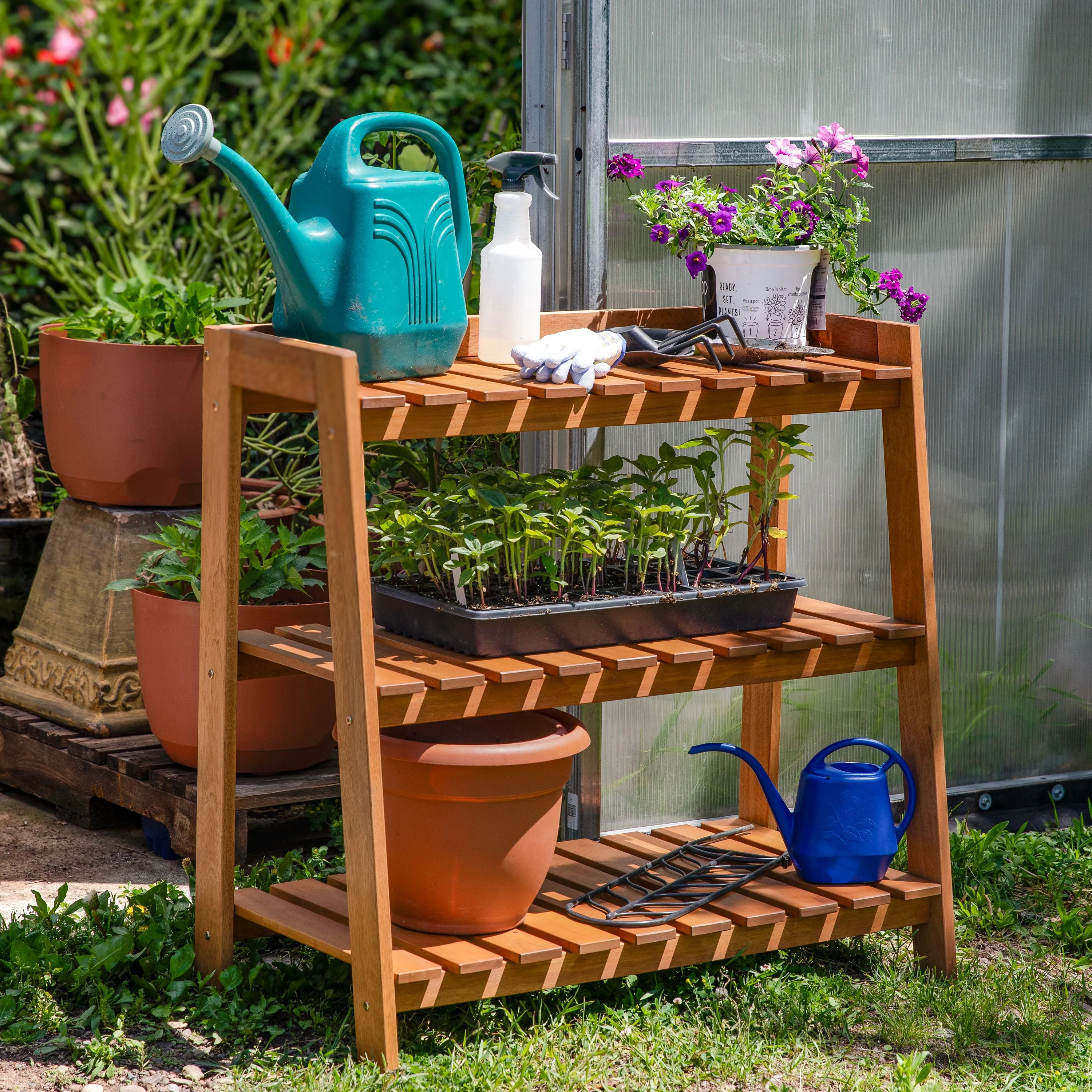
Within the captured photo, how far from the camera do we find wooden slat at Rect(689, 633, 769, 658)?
8.50 ft

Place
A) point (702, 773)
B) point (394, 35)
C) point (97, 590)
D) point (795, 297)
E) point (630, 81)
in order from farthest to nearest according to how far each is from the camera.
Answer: point (394, 35) → point (97, 590) → point (702, 773) → point (630, 81) → point (795, 297)

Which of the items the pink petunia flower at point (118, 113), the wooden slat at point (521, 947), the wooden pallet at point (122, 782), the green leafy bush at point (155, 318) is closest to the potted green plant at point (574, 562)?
the wooden slat at point (521, 947)

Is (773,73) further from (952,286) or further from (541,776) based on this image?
(541,776)

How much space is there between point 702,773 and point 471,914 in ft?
2.91

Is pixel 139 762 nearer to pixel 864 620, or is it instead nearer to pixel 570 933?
pixel 570 933

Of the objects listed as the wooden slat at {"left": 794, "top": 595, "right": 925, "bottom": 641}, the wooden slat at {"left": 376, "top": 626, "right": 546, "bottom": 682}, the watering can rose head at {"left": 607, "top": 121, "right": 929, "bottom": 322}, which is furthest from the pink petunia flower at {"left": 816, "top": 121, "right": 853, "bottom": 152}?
the wooden slat at {"left": 376, "top": 626, "right": 546, "bottom": 682}

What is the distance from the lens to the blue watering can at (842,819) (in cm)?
277

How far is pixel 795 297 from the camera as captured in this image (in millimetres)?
2707

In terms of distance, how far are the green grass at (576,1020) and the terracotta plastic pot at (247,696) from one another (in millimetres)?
341

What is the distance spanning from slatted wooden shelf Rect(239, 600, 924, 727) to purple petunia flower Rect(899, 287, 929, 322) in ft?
1.68

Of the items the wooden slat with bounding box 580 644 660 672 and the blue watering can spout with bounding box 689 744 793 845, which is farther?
the blue watering can spout with bounding box 689 744 793 845

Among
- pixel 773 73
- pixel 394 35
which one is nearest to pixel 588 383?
pixel 773 73

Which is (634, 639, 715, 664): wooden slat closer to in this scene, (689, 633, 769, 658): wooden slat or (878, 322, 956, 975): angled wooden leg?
(689, 633, 769, 658): wooden slat

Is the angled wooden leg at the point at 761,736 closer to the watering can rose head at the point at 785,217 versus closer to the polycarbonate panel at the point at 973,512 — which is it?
the polycarbonate panel at the point at 973,512
